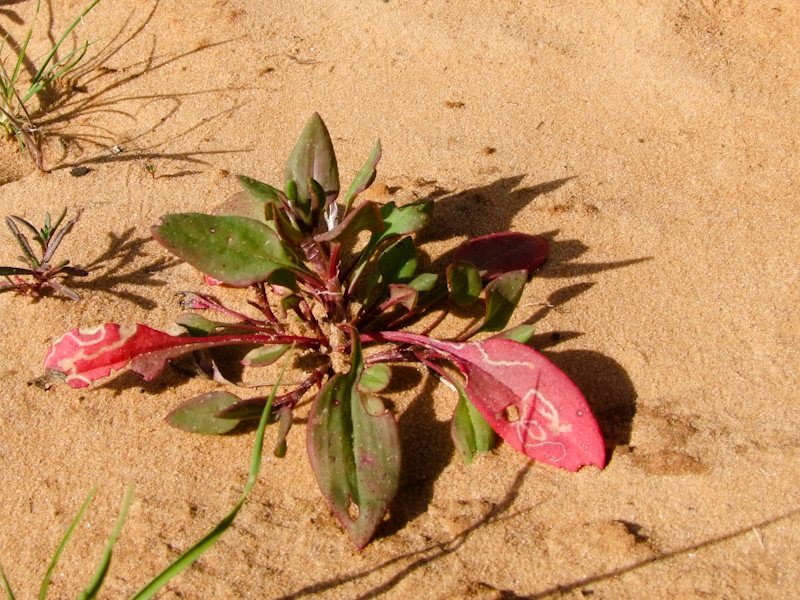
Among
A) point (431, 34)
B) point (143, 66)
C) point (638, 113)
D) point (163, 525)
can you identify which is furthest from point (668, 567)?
point (143, 66)

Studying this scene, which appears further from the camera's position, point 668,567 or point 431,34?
point 431,34

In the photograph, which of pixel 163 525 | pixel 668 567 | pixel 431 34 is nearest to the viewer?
pixel 668 567

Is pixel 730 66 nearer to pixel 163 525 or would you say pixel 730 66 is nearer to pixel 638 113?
pixel 638 113

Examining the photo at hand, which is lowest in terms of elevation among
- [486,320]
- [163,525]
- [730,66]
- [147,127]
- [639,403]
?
[163,525]

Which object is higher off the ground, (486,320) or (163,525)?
(486,320)

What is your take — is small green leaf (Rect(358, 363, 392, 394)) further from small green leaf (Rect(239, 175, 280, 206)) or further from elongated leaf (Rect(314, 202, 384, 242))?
small green leaf (Rect(239, 175, 280, 206))

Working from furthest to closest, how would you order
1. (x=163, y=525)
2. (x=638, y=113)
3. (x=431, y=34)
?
1. (x=431, y=34)
2. (x=638, y=113)
3. (x=163, y=525)

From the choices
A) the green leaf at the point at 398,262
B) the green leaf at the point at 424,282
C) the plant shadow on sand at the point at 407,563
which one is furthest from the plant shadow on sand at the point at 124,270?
the plant shadow on sand at the point at 407,563

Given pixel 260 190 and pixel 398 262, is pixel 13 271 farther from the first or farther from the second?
pixel 398 262
